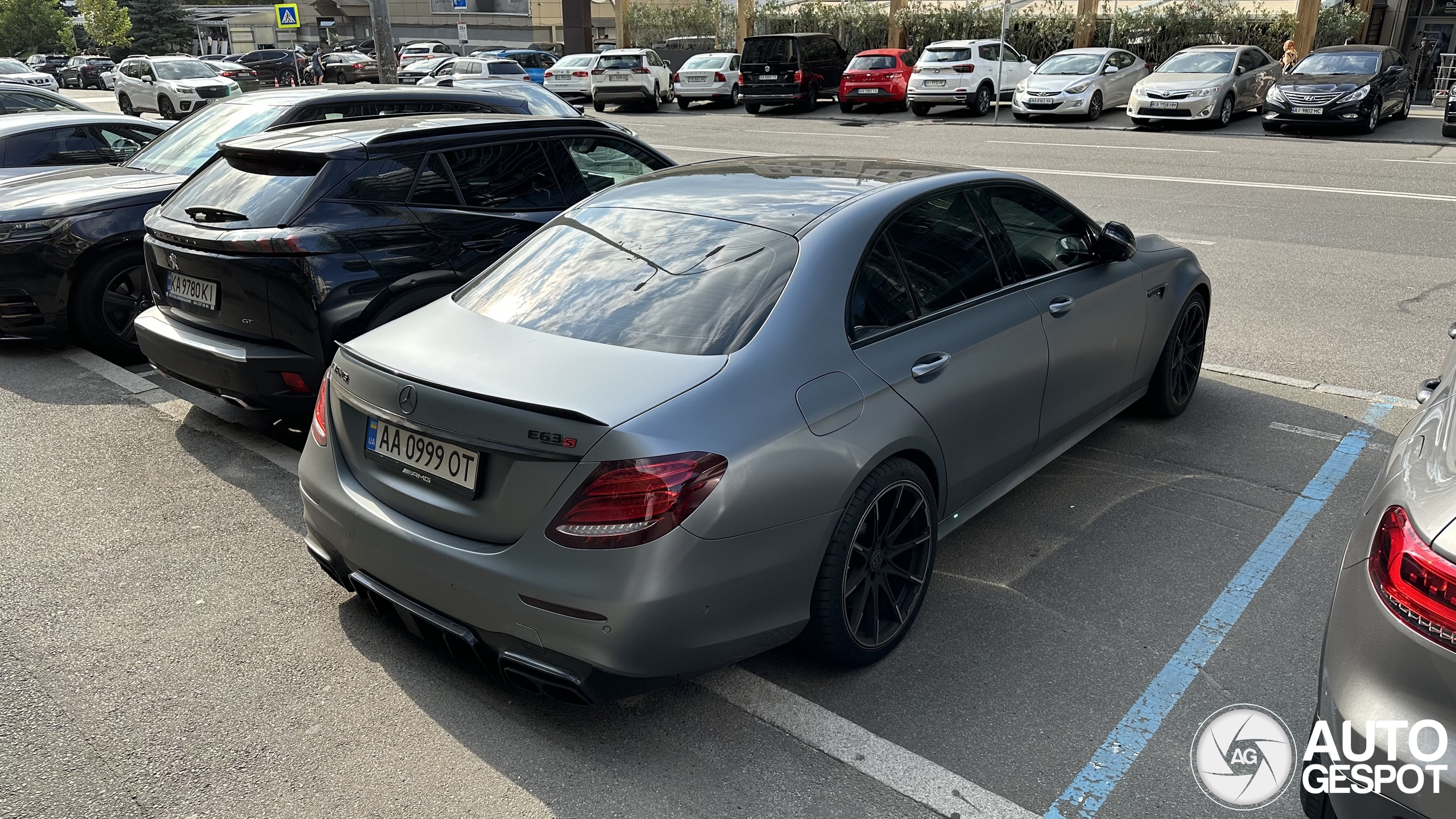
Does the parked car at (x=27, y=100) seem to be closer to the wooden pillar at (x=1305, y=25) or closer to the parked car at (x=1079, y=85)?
the parked car at (x=1079, y=85)

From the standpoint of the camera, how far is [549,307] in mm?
3396

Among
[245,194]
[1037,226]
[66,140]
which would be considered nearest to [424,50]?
[66,140]

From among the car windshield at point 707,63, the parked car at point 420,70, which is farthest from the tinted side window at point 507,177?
the parked car at point 420,70

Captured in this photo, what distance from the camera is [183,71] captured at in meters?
30.7

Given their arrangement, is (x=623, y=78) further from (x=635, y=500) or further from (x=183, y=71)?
(x=635, y=500)

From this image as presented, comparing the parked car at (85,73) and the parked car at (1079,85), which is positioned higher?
the parked car at (1079,85)

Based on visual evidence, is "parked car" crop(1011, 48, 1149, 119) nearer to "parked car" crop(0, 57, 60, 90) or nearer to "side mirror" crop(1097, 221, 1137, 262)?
"side mirror" crop(1097, 221, 1137, 262)

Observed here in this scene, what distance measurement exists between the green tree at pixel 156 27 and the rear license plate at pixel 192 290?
73.7 m

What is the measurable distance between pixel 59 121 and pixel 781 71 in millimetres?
20837

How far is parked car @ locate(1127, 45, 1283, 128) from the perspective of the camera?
20547 mm

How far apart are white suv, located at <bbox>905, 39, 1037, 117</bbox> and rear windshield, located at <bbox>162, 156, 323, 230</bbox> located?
2203 cm

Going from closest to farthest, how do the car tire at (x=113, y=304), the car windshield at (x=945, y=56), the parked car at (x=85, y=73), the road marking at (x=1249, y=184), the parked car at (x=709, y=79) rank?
the car tire at (x=113, y=304)
the road marking at (x=1249, y=184)
the car windshield at (x=945, y=56)
the parked car at (x=709, y=79)
the parked car at (x=85, y=73)

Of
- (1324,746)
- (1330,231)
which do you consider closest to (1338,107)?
(1330,231)

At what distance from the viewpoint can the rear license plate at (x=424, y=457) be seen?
287 cm
